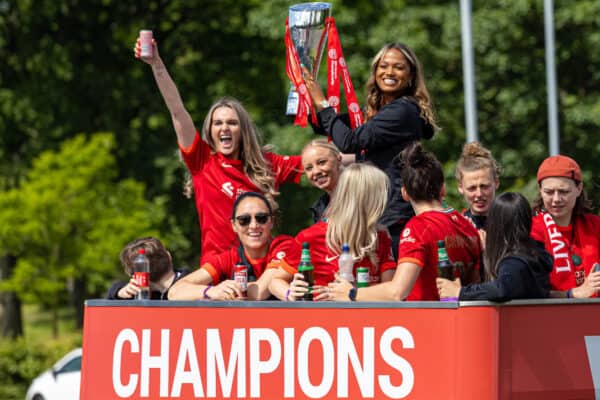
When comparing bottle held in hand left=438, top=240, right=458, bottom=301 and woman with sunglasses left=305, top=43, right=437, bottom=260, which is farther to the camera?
woman with sunglasses left=305, top=43, right=437, bottom=260

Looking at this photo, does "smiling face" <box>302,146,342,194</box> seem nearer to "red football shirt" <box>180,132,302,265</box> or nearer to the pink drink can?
"red football shirt" <box>180,132,302,265</box>

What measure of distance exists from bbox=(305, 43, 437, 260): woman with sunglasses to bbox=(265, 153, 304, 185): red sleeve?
2.43 ft

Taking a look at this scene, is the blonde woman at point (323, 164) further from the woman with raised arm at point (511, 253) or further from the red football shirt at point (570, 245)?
the woman with raised arm at point (511, 253)

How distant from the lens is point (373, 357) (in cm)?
557

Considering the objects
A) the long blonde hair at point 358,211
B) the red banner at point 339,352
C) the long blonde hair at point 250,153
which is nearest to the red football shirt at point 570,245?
the red banner at point 339,352

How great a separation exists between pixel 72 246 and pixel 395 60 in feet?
67.1

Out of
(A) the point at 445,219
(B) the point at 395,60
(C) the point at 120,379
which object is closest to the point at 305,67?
(B) the point at 395,60

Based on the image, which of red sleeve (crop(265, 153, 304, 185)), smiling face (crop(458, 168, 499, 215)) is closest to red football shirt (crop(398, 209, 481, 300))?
smiling face (crop(458, 168, 499, 215))

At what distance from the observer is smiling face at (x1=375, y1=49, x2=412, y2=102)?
683cm

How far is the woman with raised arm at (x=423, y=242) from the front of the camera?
5.80 m

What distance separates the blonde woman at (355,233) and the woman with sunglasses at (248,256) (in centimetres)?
34

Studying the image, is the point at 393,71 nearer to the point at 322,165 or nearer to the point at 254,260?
the point at 322,165

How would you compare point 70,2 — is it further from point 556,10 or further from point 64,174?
point 556,10

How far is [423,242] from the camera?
19.2 ft
